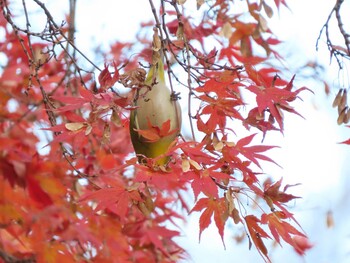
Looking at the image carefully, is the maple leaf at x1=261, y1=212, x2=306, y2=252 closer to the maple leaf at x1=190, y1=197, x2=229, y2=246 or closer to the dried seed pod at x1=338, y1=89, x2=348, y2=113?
the maple leaf at x1=190, y1=197, x2=229, y2=246

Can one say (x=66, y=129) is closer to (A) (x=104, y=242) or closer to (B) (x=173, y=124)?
(B) (x=173, y=124)

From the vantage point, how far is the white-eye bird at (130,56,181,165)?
3.73ft

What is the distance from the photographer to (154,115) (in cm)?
115

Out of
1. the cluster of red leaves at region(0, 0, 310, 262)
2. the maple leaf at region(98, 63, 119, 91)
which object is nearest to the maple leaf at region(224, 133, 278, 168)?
the cluster of red leaves at region(0, 0, 310, 262)

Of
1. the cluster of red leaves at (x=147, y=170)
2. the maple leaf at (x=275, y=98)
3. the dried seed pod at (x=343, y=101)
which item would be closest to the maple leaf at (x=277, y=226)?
the cluster of red leaves at (x=147, y=170)

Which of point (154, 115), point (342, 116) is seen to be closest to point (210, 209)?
point (154, 115)

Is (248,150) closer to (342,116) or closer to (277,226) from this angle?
(277,226)

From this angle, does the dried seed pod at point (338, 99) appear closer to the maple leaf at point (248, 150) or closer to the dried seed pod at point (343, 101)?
the dried seed pod at point (343, 101)

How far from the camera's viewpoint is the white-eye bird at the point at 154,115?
1.14m

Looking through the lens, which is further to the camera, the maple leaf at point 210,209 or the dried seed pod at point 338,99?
the dried seed pod at point 338,99

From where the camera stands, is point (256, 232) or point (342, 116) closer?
point (256, 232)

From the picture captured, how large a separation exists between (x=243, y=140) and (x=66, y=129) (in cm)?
28

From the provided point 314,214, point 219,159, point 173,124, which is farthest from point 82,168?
point 314,214

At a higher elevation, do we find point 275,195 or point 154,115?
point 154,115
